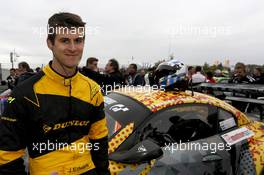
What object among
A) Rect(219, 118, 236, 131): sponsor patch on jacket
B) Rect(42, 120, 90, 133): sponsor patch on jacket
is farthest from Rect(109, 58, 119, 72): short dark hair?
Rect(42, 120, 90, 133): sponsor patch on jacket

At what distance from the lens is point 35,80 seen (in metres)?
1.56

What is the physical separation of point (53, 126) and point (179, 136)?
153 cm

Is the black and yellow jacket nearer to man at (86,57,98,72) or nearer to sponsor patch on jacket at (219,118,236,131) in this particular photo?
sponsor patch on jacket at (219,118,236,131)

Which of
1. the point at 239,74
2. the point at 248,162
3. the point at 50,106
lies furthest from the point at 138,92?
the point at 239,74

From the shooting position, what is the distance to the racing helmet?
10.6 ft

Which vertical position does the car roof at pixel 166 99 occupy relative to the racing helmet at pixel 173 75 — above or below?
below

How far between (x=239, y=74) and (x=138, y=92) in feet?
15.7

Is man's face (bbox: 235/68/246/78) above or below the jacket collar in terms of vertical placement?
below

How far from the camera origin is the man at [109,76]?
5168mm

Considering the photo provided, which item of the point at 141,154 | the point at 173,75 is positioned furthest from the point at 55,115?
the point at 173,75

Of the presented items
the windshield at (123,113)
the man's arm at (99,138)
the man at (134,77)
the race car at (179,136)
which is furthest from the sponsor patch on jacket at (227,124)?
the man at (134,77)

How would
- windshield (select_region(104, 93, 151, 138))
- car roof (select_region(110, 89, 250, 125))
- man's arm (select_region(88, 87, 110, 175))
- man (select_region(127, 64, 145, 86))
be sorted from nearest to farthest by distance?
1. man's arm (select_region(88, 87, 110, 175))
2. windshield (select_region(104, 93, 151, 138))
3. car roof (select_region(110, 89, 250, 125))
4. man (select_region(127, 64, 145, 86))

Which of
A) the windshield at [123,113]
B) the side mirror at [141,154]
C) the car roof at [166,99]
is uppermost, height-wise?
the car roof at [166,99]

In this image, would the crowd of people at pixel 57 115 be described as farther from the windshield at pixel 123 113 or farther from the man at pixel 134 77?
the man at pixel 134 77
